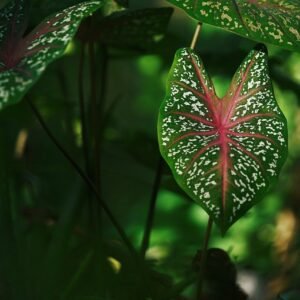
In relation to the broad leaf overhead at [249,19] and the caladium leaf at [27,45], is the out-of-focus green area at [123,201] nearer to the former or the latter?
the caladium leaf at [27,45]

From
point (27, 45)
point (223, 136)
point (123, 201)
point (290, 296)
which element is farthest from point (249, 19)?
point (123, 201)

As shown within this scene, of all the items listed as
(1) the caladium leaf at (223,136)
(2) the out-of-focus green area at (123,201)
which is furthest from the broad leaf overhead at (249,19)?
(2) the out-of-focus green area at (123,201)

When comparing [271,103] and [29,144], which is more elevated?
[271,103]

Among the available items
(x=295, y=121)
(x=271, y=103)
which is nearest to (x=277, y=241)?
(x=295, y=121)

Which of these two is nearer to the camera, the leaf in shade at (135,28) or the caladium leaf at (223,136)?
the caladium leaf at (223,136)

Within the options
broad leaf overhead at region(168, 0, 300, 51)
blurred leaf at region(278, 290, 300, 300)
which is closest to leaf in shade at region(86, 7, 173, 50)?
broad leaf overhead at region(168, 0, 300, 51)

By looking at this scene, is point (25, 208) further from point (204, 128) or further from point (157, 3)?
point (157, 3)

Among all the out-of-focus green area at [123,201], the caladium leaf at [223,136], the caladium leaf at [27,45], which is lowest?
the out-of-focus green area at [123,201]

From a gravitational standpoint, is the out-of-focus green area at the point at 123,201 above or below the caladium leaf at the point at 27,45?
below
